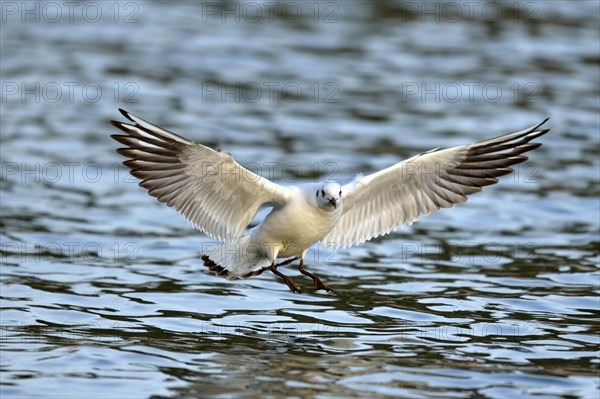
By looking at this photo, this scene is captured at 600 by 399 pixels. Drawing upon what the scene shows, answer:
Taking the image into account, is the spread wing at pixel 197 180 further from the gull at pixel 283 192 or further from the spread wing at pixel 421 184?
the spread wing at pixel 421 184

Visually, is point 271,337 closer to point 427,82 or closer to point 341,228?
point 341,228

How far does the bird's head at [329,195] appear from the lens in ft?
35.9

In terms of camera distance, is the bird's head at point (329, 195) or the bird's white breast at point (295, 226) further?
the bird's white breast at point (295, 226)

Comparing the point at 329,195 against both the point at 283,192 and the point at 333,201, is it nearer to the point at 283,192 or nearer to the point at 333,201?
the point at 333,201

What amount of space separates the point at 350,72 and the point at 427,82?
155 cm

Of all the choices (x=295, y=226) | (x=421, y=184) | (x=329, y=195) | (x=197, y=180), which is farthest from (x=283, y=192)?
(x=421, y=184)

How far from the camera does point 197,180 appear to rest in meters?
11.2

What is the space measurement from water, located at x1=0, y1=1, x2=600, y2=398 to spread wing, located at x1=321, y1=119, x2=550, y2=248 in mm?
826

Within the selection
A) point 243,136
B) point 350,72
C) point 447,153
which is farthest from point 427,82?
point 447,153

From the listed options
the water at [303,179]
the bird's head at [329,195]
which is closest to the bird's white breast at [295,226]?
the bird's head at [329,195]

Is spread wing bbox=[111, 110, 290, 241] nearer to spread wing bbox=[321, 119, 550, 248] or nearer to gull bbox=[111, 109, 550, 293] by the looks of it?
gull bbox=[111, 109, 550, 293]

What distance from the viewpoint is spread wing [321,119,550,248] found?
458 inches

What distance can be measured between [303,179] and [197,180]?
6.13 meters

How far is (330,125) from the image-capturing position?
67.4 feet
